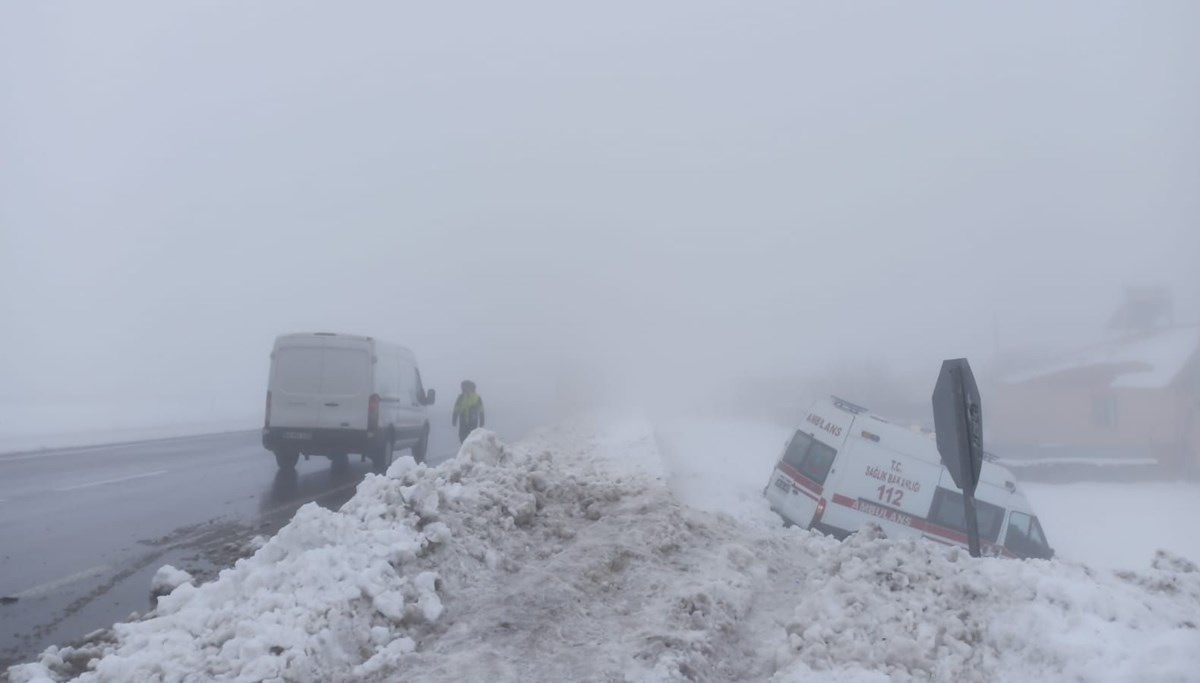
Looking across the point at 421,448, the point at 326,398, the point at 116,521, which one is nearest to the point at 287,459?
the point at 326,398

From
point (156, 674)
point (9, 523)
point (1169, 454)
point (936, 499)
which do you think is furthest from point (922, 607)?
point (1169, 454)

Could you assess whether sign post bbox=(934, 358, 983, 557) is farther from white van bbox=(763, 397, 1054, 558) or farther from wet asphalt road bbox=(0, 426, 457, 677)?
white van bbox=(763, 397, 1054, 558)

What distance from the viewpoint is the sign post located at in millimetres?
5281

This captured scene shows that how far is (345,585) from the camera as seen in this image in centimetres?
538

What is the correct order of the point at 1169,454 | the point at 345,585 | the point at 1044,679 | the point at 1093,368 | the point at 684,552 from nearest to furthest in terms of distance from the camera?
the point at 1044,679 < the point at 345,585 < the point at 684,552 < the point at 1169,454 < the point at 1093,368

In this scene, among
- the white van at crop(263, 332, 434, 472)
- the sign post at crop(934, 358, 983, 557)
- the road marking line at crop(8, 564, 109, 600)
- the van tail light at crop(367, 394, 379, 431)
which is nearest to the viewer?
the sign post at crop(934, 358, 983, 557)

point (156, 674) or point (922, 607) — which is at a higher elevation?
point (922, 607)

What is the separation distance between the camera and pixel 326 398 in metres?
16.8

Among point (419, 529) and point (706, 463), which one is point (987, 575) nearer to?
point (419, 529)

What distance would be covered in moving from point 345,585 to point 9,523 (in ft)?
25.9

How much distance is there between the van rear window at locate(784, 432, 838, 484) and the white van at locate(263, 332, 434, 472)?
7439mm

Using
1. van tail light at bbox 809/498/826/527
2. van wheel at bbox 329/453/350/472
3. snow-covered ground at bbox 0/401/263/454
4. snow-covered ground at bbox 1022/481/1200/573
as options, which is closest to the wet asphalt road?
van wheel at bbox 329/453/350/472

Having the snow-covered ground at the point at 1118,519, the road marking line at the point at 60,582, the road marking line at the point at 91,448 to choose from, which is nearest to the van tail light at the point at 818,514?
the snow-covered ground at the point at 1118,519

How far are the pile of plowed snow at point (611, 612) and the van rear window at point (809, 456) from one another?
6864 mm
